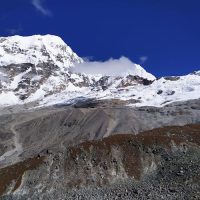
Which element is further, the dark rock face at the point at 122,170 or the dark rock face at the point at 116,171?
the dark rock face at the point at 116,171

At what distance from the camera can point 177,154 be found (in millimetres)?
73250

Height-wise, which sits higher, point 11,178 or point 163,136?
point 163,136

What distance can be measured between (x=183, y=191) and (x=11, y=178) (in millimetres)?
24644

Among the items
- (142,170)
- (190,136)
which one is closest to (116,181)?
(142,170)

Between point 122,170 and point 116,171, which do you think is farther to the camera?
point 122,170

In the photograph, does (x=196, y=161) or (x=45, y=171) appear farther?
(x=45, y=171)

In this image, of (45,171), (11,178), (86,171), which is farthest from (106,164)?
(11,178)

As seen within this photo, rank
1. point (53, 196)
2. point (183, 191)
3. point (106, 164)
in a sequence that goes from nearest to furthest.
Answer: point (183, 191) < point (53, 196) < point (106, 164)

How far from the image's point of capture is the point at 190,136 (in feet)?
261

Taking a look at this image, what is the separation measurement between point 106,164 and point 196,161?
1245cm

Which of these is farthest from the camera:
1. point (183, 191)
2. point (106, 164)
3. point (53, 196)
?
point (106, 164)

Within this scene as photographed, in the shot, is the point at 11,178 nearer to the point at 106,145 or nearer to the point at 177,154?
the point at 106,145

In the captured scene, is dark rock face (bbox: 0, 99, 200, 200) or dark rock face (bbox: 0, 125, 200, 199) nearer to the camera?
dark rock face (bbox: 0, 125, 200, 199)

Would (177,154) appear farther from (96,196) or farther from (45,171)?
(45,171)
